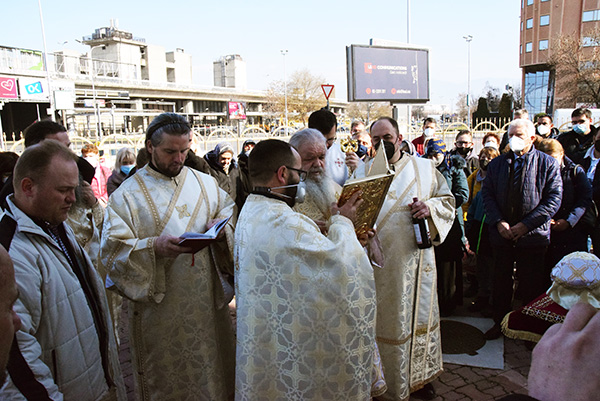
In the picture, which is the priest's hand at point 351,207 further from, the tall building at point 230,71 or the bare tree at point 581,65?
the tall building at point 230,71

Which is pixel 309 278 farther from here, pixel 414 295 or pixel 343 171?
pixel 343 171

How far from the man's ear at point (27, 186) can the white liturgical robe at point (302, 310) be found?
3.28ft

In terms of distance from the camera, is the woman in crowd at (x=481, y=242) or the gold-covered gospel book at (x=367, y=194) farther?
the woman in crowd at (x=481, y=242)

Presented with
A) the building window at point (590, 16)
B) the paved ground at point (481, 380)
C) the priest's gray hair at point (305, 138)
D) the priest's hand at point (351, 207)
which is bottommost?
the paved ground at point (481, 380)

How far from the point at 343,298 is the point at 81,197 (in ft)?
7.71

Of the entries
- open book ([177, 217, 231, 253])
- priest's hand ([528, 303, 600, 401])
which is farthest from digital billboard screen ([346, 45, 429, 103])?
priest's hand ([528, 303, 600, 401])

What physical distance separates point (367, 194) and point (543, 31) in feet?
200

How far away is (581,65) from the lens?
104ft

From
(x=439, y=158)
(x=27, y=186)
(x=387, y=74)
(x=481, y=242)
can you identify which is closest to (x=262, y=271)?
(x=27, y=186)

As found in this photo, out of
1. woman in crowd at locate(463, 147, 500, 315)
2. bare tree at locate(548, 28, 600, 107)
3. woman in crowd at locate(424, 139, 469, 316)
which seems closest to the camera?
woman in crowd at locate(424, 139, 469, 316)

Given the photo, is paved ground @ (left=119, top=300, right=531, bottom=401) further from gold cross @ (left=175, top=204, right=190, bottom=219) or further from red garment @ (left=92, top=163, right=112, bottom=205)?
red garment @ (left=92, top=163, right=112, bottom=205)

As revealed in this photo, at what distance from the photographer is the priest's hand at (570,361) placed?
1.03m

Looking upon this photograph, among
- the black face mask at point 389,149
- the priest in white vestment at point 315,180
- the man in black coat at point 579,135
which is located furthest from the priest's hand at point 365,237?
the man in black coat at point 579,135

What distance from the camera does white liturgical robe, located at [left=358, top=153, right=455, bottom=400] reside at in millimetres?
3363
